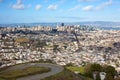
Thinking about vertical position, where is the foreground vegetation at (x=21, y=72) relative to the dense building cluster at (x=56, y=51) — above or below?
above

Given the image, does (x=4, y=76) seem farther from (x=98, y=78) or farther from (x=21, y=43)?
(x=21, y=43)

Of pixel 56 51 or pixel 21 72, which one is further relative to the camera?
pixel 56 51

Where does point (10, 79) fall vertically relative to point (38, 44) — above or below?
above

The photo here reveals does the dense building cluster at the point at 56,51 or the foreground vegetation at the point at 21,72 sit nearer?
the foreground vegetation at the point at 21,72

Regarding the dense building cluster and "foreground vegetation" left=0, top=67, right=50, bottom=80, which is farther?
the dense building cluster

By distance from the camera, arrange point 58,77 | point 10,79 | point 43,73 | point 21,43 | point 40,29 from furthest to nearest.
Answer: point 40,29
point 21,43
point 43,73
point 58,77
point 10,79

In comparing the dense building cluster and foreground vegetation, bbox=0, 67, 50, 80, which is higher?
foreground vegetation, bbox=0, 67, 50, 80

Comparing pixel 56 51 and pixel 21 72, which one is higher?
pixel 21 72

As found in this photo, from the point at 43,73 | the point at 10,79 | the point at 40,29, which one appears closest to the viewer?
the point at 10,79

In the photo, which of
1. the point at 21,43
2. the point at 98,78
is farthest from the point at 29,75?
the point at 21,43

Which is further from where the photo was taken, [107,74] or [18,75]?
[107,74]
